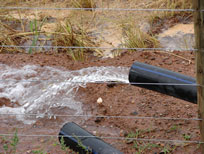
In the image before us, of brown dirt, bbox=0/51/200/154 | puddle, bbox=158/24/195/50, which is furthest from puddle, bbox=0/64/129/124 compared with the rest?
puddle, bbox=158/24/195/50

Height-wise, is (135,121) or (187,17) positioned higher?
(187,17)

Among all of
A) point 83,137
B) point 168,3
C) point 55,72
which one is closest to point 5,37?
point 55,72

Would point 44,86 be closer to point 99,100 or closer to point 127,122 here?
point 99,100

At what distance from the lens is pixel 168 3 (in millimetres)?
5727

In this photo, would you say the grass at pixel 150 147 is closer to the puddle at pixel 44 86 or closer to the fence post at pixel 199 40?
the fence post at pixel 199 40

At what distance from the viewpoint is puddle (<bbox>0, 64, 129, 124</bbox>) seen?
3592 millimetres

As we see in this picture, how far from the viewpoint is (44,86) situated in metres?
3.94

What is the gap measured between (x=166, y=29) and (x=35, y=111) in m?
2.95

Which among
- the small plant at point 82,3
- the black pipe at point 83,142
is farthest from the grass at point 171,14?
the black pipe at point 83,142

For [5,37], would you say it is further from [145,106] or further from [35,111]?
[145,106]

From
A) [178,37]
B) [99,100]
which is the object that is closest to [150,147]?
[99,100]

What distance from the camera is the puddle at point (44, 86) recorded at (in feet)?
11.8

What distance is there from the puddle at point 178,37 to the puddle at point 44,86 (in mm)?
1332

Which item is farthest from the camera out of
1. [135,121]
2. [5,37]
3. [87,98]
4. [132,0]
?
[132,0]
